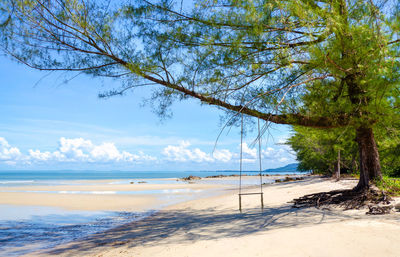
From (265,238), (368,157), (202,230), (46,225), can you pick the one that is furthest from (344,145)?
(46,225)

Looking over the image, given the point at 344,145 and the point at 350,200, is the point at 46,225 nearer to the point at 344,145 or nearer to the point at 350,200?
the point at 350,200

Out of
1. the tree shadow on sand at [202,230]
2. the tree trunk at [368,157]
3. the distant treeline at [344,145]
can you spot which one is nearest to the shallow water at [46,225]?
the tree shadow on sand at [202,230]

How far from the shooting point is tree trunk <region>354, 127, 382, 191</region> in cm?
786

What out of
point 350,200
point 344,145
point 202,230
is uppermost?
point 344,145

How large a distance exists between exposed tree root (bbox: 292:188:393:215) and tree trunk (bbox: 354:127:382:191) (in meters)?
0.43

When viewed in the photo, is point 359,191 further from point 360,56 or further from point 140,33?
point 140,33

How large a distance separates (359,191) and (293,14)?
505 centimetres

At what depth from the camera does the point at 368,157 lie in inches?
314

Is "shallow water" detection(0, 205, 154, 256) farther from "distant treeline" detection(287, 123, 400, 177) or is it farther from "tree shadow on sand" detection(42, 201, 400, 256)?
"distant treeline" detection(287, 123, 400, 177)

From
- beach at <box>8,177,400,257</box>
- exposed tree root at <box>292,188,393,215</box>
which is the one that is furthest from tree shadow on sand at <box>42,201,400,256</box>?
exposed tree root at <box>292,188,393,215</box>

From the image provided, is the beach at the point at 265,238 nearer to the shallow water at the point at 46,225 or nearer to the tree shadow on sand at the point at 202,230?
the tree shadow on sand at the point at 202,230

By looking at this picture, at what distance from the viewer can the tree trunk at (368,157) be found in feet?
25.8

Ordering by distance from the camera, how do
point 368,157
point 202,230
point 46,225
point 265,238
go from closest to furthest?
point 265,238 → point 202,230 → point 368,157 → point 46,225

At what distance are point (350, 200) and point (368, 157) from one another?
1.52 m
